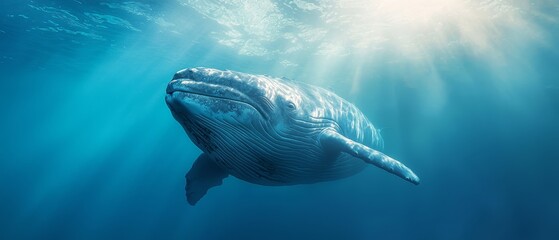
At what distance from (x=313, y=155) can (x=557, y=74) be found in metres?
36.0

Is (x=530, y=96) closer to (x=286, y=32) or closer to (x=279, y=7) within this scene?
(x=286, y=32)

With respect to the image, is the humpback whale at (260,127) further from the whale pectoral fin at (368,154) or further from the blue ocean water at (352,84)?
the blue ocean water at (352,84)

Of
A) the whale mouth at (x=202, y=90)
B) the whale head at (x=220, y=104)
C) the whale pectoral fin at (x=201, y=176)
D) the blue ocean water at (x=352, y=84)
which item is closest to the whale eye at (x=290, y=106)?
the whale head at (x=220, y=104)

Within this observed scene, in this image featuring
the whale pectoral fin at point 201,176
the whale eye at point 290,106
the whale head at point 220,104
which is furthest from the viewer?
the whale pectoral fin at point 201,176

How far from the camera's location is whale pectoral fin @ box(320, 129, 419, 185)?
476 cm

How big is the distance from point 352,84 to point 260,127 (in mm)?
38329

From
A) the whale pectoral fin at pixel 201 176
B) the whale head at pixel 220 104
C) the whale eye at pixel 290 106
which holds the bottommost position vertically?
the whale pectoral fin at pixel 201 176

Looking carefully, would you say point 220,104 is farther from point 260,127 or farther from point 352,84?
point 352,84

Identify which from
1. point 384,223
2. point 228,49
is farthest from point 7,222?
point 384,223

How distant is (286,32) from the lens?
77.6 feet

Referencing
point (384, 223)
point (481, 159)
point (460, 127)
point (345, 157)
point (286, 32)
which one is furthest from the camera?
point (460, 127)

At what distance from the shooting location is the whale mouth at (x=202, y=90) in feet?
14.1

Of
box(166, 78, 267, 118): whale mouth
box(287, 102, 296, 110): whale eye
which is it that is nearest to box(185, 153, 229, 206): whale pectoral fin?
box(287, 102, 296, 110): whale eye

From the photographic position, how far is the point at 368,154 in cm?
498
